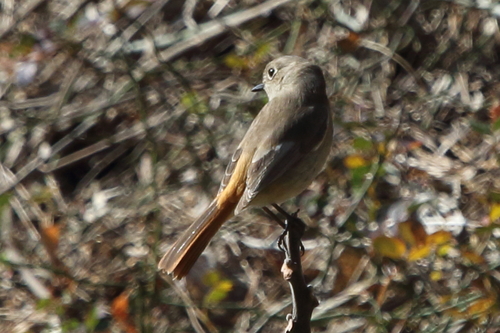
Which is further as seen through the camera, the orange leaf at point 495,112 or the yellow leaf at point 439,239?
the orange leaf at point 495,112

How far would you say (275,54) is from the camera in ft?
18.4

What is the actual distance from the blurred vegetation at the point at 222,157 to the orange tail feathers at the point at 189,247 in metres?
0.89

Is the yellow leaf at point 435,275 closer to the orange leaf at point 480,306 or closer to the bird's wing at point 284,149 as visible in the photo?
the orange leaf at point 480,306

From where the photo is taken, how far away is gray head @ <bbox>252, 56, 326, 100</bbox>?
433 cm

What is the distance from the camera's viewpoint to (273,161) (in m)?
3.81

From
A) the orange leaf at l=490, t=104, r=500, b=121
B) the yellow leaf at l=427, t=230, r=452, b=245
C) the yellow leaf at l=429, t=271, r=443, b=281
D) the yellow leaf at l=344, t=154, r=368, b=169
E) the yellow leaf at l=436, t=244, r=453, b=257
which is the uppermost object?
the yellow leaf at l=344, t=154, r=368, b=169

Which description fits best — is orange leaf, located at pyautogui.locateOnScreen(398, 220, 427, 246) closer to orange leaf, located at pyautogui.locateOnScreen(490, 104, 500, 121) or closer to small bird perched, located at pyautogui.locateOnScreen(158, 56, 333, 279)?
small bird perched, located at pyautogui.locateOnScreen(158, 56, 333, 279)

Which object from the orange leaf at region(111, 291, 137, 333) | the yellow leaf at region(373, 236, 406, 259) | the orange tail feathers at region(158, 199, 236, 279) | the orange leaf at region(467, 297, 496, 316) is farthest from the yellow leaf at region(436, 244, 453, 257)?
the orange leaf at region(111, 291, 137, 333)

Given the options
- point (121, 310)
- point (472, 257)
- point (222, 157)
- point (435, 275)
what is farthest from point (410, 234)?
point (222, 157)

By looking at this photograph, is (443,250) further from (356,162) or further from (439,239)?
(356,162)

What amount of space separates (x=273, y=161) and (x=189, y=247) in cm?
64

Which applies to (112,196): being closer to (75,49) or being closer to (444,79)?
(75,49)

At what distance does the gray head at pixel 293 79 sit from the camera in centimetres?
Result: 433

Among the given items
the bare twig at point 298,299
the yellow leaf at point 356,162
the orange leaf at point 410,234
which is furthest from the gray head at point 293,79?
the bare twig at point 298,299
